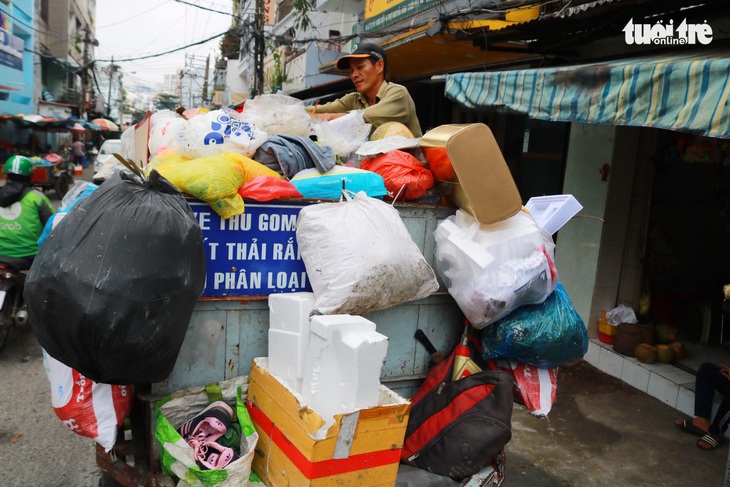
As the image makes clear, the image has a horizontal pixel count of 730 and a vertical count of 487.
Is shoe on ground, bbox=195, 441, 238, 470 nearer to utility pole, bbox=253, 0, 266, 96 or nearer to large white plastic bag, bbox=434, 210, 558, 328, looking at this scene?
large white plastic bag, bbox=434, 210, 558, 328

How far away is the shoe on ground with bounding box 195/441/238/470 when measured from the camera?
84.4 inches

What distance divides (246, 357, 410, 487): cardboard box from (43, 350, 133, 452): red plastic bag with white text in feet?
1.89

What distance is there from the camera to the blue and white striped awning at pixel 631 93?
2.81 m

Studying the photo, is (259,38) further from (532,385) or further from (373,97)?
(532,385)

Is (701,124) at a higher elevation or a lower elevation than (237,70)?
lower

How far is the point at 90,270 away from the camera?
1.78 metres

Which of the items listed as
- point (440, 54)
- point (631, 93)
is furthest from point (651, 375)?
point (440, 54)

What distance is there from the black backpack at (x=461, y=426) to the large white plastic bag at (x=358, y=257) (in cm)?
48

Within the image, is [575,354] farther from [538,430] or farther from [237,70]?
[237,70]

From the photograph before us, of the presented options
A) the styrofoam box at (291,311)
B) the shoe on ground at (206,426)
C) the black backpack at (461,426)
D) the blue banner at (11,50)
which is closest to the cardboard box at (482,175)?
the black backpack at (461,426)

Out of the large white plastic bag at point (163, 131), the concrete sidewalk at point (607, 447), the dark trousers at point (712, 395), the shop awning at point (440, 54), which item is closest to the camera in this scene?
the large white plastic bag at point (163, 131)

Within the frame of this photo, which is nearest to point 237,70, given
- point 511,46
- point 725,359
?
point 511,46

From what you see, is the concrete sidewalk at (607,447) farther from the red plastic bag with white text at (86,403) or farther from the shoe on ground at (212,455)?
the red plastic bag with white text at (86,403)

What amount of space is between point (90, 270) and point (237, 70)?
39.8m
